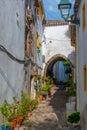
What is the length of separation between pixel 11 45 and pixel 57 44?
16936 mm

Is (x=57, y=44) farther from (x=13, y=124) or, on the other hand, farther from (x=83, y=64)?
(x=13, y=124)

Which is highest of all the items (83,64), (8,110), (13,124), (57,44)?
(83,64)

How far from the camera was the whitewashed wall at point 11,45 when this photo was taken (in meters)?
10.2

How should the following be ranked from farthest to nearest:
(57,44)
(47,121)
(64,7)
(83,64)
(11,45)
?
1. (57,44)
2. (47,121)
3. (11,45)
4. (83,64)
5. (64,7)

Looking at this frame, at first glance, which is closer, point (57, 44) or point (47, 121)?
point (47, 121)

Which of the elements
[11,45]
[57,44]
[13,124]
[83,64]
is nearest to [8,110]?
[13,124]

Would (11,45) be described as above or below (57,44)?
above

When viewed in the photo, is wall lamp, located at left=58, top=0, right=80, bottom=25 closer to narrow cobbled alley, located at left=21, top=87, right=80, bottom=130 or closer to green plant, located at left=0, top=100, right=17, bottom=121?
green plant, located at left=0, top=100, right=17, bottom=121

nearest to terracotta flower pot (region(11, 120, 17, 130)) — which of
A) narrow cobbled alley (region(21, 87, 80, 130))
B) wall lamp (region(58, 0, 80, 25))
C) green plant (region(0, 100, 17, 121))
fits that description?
green plant (region(0, 100, 17, 121))

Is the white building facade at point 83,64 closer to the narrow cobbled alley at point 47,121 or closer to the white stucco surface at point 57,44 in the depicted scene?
the narrow cobbled alley at point 47,121

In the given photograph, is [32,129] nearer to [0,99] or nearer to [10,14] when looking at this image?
[0,99]

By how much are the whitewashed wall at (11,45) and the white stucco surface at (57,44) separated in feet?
44.5

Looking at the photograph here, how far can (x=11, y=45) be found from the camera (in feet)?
39.0

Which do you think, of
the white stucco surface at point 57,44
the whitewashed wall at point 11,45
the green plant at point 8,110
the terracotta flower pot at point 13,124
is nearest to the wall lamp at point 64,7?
the whitewashed wall at point 11,45
